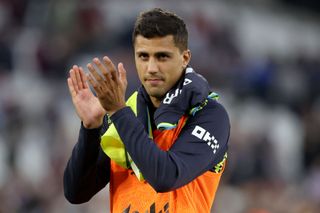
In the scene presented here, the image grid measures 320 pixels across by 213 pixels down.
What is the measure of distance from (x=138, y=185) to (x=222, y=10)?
13607 millimetres

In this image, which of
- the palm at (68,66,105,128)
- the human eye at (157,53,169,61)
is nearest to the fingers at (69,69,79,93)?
the palm at (68,66,105,128)

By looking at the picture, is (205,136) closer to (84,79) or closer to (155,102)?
(155,102)

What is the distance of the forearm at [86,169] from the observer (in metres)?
4.84

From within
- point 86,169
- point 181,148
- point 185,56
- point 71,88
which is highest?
point 185,56

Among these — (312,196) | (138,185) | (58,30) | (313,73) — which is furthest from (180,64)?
(313,73)

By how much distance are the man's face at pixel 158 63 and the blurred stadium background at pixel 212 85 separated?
4.48 m

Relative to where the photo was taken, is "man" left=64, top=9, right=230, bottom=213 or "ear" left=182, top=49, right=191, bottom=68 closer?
"man" left=64, top=9, right=230, bottom=213

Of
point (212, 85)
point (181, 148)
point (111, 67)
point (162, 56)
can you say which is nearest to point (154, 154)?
point (181, 148)

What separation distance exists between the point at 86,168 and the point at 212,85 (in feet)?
31.9

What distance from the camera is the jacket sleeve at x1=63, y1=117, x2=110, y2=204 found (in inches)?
191

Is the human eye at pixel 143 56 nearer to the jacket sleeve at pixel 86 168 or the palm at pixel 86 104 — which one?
the palm at pixel 86 104

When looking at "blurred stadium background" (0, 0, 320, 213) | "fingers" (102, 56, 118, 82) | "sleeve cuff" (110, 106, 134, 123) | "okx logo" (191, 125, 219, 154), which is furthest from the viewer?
"blurred stadium background" (0, 0, 320, 213)

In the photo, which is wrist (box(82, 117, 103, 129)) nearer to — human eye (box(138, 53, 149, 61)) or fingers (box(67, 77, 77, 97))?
fingers (box(67, 77, 77, 97))

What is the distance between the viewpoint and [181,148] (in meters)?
4.60
